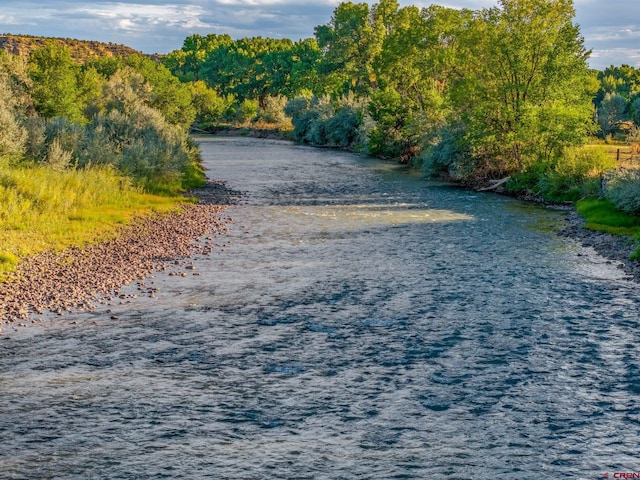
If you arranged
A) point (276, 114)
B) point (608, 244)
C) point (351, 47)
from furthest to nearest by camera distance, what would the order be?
point (276, 114) → point (351, 47) → point (608, 244)

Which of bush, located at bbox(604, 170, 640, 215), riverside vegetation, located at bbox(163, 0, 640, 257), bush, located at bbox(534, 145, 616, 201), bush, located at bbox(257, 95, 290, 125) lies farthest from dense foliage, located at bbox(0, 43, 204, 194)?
bush, located at bbox(257, 95, 290, 125)

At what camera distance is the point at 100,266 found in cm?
2142

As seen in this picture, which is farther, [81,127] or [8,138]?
[81,127]

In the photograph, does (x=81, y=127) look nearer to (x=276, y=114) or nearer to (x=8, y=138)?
(x=8, y=138)

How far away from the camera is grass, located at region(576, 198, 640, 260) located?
94.4 ft

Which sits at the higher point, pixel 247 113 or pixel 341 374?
pixel 247 113

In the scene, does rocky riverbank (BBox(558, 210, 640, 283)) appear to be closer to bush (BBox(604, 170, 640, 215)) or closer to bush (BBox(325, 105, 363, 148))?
bush (BBox(604, 170, 640, 215))

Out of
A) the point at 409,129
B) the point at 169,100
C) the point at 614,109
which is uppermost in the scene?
the point at 614,109

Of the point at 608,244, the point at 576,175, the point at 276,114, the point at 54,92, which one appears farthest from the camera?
the point at 276,114

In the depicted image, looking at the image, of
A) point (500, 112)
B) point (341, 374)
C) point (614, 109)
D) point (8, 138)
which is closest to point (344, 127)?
point (614, 109)

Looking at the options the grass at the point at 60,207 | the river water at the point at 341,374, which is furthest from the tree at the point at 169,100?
the river water at the point at 341,374

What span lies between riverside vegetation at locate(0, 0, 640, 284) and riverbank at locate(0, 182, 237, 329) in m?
1.11

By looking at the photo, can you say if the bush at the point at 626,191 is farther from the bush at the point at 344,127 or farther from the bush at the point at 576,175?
the bush at the point at 344,127

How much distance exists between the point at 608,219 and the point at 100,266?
21.6m
